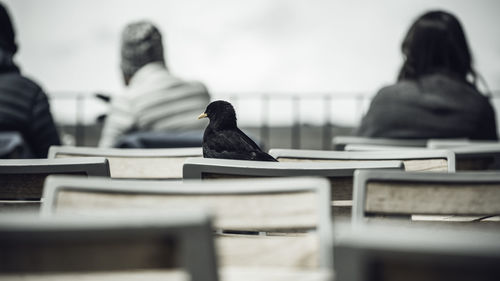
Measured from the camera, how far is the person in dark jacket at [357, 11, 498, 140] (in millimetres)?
3355

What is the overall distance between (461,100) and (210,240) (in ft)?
9.28

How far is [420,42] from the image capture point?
11.2 feet

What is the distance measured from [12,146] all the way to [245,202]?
91.8 inches

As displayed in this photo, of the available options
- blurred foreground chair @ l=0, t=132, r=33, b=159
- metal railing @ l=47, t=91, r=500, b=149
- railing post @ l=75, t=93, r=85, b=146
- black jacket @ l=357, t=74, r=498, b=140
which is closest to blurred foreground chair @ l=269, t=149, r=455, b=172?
black jacket @ l=357, t=74, r=498, b=140

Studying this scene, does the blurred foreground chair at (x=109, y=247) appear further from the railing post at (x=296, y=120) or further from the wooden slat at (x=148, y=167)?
the railing post at (x=296, y=120)

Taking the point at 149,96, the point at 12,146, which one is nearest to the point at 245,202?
the point at 12,146

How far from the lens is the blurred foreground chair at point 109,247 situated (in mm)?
747

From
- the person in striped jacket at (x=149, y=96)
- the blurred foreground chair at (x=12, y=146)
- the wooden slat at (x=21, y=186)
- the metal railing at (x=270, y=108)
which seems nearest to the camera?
the wooden slat at (x=21, y=186)

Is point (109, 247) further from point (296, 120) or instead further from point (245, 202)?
point (296, 120)

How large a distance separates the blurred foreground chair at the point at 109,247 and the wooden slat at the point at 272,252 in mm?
Result: 342

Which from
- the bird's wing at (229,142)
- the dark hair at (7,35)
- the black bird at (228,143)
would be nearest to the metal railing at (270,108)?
the dark hair at (7,35)

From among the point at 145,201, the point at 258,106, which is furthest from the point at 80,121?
the point at 145,201

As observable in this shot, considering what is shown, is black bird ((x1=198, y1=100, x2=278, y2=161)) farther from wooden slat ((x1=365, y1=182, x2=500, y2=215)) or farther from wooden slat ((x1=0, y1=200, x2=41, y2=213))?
wooden slat ((x1=365, y1=182, x2=500, y2=215))

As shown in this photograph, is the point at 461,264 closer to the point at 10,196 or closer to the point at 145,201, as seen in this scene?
the point at 145,201
